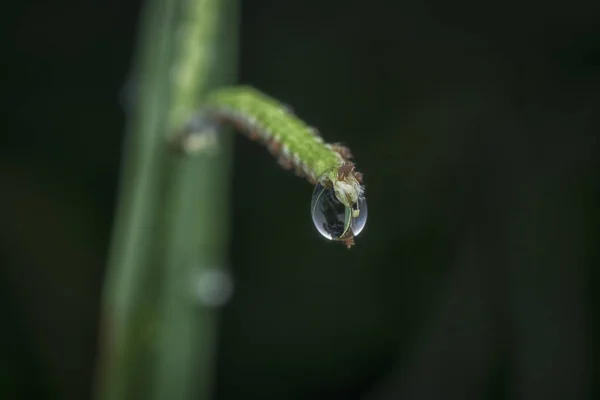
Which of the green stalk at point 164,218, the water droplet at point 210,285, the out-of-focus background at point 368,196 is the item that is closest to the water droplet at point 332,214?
the green stalk at point 164,218

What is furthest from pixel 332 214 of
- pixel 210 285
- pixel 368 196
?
pixel 368 196

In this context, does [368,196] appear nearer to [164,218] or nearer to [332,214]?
[164,218]

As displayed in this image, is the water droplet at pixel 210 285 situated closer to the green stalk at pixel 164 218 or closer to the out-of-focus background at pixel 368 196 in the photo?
the green stalk at pixel 164 218

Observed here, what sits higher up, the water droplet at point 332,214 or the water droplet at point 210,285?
the water droplet at point 332,214

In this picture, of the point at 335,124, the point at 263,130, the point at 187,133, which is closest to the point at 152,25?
the point at 187,133

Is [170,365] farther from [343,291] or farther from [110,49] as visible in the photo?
[110,49]

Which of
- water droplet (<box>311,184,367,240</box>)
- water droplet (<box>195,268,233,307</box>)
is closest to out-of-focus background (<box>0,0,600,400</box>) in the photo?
water droplet (<box>195,268,233,307</box>)
